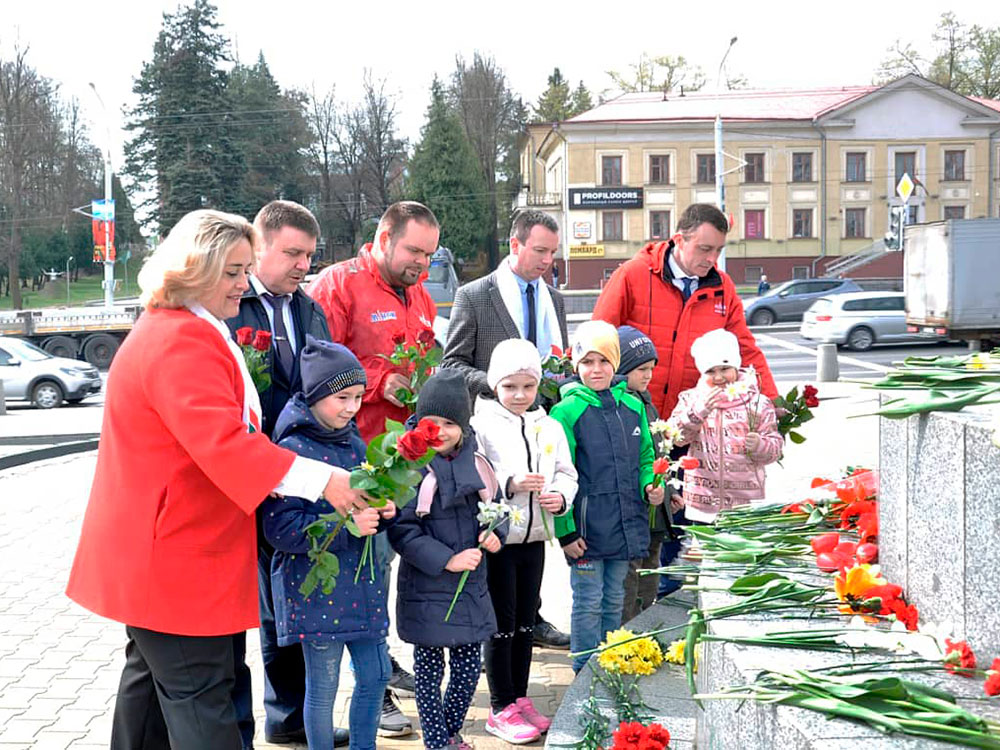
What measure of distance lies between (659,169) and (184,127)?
22219 millimetres

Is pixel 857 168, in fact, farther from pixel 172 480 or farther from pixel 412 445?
pixel 172 480

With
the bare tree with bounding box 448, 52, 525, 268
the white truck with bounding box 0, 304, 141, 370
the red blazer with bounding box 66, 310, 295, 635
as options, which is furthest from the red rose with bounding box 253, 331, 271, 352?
the bare tree with bounding box 448, 52, 525, 268

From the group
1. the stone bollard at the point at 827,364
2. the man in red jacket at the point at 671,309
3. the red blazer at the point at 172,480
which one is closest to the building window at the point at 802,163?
the stone bollard at the point at 827,364

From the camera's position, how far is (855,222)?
52.0 meters

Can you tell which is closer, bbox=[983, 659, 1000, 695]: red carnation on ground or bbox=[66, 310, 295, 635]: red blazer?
bbox=[983, 659, 1000, 695]: red carnation on ground

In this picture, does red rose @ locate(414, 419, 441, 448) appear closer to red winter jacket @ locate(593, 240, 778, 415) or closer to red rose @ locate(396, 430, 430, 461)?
red rose @ locate(396, 430, 430, 461)

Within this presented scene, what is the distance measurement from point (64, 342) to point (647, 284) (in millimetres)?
25528

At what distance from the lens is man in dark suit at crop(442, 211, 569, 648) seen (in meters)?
4.99

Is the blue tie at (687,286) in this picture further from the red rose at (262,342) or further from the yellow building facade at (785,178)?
the yellow building facade at (785,178)

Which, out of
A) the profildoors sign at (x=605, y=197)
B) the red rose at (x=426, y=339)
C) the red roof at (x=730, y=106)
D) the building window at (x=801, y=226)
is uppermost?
the red roof at (x=730, y=106)

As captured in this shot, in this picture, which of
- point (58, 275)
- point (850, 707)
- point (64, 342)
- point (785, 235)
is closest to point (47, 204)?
point (58, 275)

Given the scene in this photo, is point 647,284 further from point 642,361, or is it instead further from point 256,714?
point 256,714

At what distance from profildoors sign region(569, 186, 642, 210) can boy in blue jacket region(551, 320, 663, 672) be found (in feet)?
154

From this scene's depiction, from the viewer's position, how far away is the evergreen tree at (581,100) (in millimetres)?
74625
